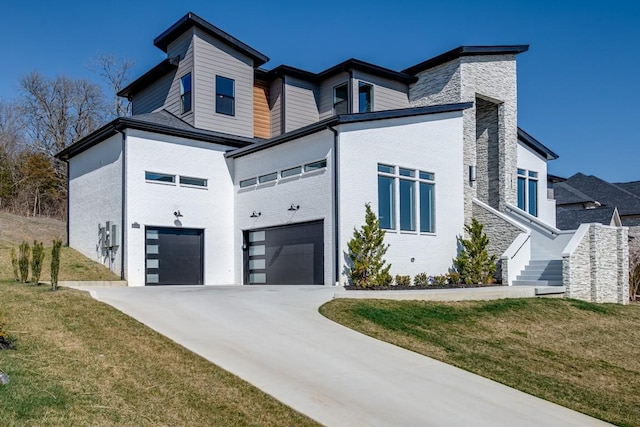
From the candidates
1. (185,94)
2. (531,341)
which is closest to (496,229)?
(531,341)

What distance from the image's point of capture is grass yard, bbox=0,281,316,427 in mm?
5598

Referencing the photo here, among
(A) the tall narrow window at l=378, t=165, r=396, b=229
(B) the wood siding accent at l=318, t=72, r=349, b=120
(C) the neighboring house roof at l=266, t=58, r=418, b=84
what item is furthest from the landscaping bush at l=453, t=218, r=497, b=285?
(B) the wood siding accent at l=318, t=72, r=349, b=120

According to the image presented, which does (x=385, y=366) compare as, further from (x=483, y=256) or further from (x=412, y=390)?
(x=483, y=256)

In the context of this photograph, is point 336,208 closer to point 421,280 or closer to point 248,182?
point 421,280

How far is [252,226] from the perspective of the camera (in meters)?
19.5

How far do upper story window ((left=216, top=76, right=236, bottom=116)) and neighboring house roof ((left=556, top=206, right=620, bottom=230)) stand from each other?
19.4m

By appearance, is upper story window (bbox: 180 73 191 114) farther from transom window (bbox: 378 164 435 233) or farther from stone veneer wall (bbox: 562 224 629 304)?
stone veneer wall (bbox: 562 224 629 304)

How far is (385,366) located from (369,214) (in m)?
8.49

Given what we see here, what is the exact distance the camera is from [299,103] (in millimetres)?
23219

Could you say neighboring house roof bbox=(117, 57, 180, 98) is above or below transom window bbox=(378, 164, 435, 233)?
above

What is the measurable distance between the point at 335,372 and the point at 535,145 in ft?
66.9

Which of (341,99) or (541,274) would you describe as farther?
(341,99)

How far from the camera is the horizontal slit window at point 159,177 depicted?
18562mm

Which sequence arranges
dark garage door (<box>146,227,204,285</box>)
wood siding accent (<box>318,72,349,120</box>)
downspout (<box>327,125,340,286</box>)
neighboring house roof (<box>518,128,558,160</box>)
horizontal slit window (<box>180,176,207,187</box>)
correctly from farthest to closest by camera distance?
neighboring house roof (<box>518,128,558,160</box>)
wood siding accent (<box>318,72,349,120</box>)
horizontal slit window (<box>180,176,207,187</box>)
dark garage door (<box>146,227,204,285</box>)
downspout (<box>327,125,340,286</box>)
